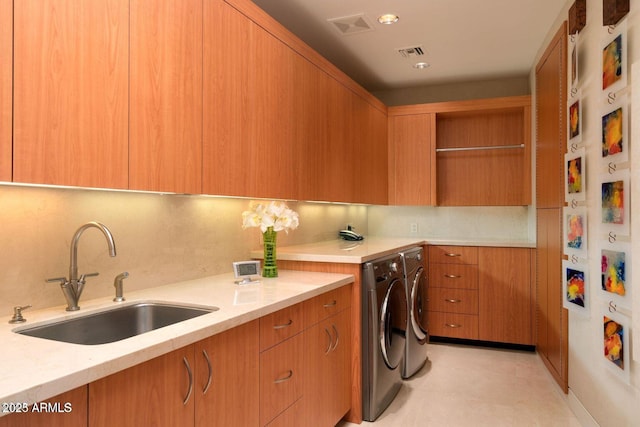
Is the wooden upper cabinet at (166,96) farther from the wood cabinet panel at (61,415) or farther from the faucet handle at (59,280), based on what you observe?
the wood cabinet panel at (61,415)

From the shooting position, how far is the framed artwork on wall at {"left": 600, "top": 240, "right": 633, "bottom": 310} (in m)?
1.88

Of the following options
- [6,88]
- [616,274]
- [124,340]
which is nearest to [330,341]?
[124,340]

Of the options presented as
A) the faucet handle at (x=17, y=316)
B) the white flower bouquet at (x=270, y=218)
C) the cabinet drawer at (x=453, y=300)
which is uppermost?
the white flower bouquet at (x=270, y=218)

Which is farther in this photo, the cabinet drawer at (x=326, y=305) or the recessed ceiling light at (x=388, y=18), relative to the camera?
the recessed ceiling light at (x=388, y=18)

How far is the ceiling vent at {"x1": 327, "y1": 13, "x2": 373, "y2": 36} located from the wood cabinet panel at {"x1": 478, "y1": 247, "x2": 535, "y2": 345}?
7.29 feet

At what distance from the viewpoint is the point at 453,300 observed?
13.5ft

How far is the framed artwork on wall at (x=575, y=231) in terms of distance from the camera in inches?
94.3

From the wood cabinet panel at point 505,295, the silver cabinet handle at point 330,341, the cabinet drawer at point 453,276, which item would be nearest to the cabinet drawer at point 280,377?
the silver cabinet handle at point 330,341

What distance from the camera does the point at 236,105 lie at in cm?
215

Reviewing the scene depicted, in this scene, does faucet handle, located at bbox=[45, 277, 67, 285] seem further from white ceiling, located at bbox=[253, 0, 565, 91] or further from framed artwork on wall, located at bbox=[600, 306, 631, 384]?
framed artwork on wall, located at bbox=[600, 306, 631, 384]

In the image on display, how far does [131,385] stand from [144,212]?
40.4 inches

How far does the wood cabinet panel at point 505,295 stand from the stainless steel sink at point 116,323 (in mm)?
3086

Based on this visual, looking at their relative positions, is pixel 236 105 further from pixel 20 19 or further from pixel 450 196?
pixel 450 196

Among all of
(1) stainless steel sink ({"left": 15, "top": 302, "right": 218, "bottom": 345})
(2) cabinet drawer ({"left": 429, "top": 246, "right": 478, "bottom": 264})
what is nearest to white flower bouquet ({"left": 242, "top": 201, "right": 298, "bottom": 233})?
(1) stainless steel sink ({"left": 15, "top": 302, "right": 218, "bottom": 345})
